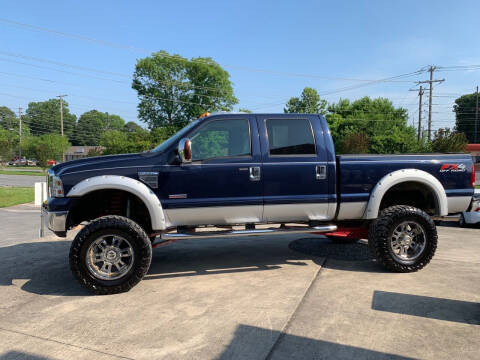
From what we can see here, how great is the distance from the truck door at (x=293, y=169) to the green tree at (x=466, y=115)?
79633mm

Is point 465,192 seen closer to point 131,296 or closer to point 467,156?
point 467,156

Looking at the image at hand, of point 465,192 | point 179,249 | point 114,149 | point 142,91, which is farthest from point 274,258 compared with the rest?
point 142,91

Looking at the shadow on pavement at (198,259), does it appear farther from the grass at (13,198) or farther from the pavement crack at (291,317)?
the grass at (13,198)

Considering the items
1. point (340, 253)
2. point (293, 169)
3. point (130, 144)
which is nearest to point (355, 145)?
point (130, 144)

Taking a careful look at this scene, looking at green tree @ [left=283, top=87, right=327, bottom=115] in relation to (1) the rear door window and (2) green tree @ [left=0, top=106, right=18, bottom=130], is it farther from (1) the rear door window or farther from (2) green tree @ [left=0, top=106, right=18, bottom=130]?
(2) green tree @ [left=0, top=106, right=18, bottom=130]

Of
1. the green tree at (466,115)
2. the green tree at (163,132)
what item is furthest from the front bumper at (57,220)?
the green tree at (466,115)

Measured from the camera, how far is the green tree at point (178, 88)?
51156 millimetres

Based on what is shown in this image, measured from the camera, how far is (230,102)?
53.0m

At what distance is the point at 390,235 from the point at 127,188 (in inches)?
131

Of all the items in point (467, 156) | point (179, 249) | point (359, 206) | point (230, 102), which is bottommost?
point (179, 249)

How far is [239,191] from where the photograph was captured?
448cm

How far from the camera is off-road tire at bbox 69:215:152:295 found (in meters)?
4.01

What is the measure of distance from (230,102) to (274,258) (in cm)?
4919

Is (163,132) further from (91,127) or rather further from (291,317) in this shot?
(91,127)
